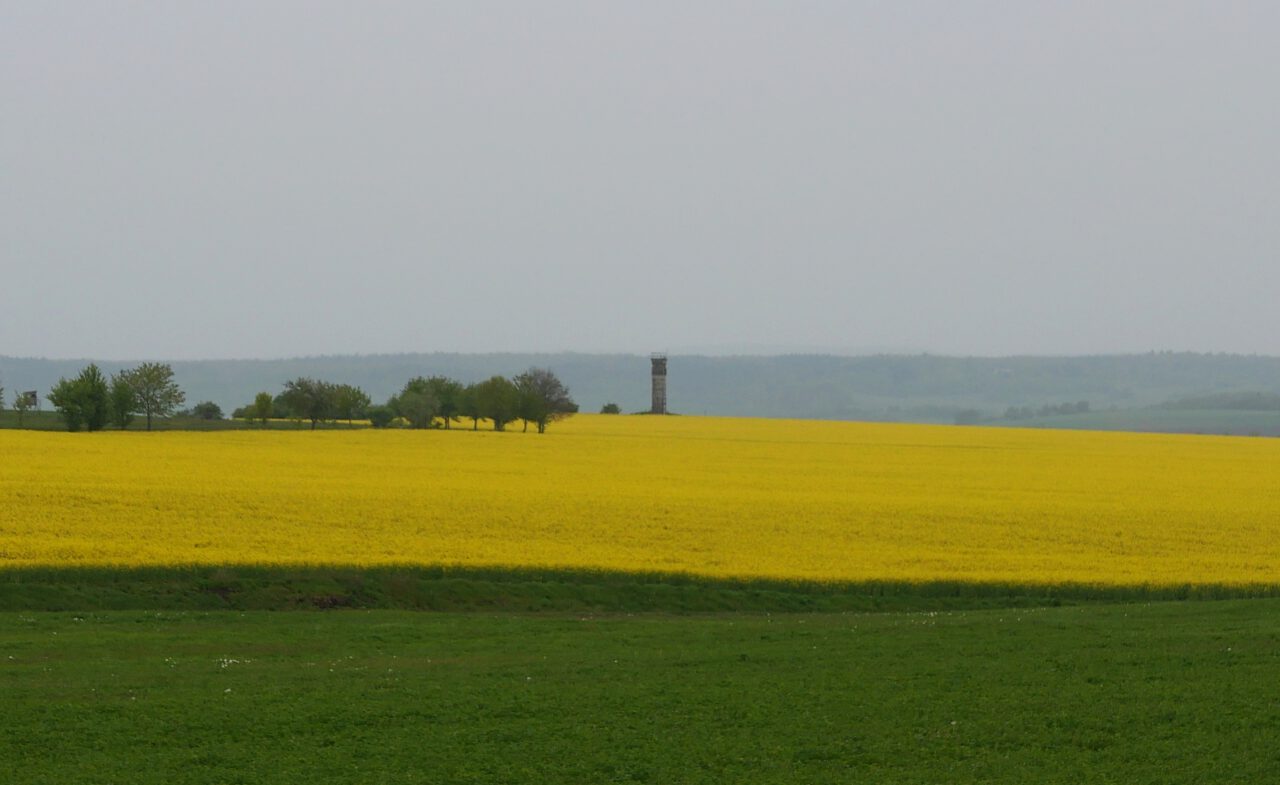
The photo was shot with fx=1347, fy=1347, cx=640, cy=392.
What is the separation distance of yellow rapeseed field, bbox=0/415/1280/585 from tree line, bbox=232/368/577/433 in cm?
3566

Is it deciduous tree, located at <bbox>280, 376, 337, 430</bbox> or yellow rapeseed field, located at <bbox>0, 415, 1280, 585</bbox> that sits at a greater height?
deciduous tree, located at <bbox>280, 376, 337, 430</bbox>

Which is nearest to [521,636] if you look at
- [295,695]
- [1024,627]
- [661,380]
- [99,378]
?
[295,695]

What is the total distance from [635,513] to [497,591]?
381 inches

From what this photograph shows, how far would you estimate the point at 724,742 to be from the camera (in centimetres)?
1155

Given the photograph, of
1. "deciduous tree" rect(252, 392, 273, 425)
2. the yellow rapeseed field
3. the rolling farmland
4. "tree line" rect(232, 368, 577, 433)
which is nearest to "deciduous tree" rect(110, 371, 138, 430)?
"tree line" rect(232, 368, 577, 433)

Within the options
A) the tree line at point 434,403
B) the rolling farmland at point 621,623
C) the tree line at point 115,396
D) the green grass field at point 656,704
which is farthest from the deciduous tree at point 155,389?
the green grass field at point 656,704

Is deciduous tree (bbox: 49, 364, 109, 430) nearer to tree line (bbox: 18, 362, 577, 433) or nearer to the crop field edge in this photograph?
tree line (bbox: 18, 362, 577, 433)

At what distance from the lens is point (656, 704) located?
12.9 metres

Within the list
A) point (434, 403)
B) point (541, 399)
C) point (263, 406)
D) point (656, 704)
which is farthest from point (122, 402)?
point (656, 704)

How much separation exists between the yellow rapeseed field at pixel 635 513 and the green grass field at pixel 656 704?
7734mm

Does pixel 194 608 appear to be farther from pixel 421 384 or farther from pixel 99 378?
pixel 421 384

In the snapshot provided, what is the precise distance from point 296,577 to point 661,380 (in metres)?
128

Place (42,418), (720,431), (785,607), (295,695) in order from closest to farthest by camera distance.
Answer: (295,695) → (785,607) → (42,418) → (720,431)

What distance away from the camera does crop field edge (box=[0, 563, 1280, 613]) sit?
890 inches
